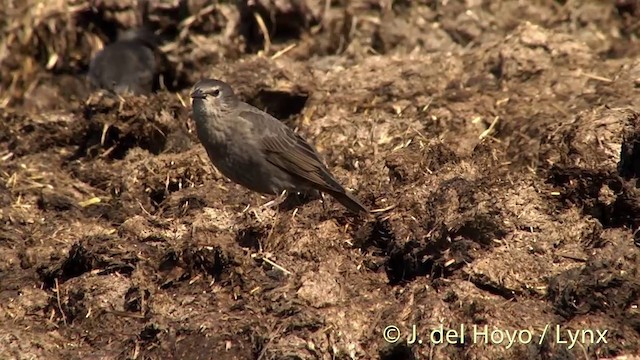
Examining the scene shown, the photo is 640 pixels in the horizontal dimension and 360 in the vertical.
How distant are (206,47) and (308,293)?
186 inches

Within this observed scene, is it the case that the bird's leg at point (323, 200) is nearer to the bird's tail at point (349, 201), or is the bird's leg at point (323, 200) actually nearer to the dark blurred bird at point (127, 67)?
the bird's tail at point (349, 201)

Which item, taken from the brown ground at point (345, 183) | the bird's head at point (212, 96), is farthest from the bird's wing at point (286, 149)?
the brown ground at point (345, 183)

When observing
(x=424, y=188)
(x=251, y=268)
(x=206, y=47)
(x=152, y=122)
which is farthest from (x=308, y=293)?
(x=206, y=47)

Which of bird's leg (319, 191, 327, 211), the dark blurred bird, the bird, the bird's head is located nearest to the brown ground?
bird's leg (319, 191, 327, 211)

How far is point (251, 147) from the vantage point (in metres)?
8.59

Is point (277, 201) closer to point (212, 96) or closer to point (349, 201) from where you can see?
point (349, 201)

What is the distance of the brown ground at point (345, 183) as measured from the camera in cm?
686

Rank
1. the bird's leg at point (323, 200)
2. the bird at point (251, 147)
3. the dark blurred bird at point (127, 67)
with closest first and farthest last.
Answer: the bird's leg at point (323, 200) < the bird at point (251, 147) < the dark blurred bird at point (127, 67)

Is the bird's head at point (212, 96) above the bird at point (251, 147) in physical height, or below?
above

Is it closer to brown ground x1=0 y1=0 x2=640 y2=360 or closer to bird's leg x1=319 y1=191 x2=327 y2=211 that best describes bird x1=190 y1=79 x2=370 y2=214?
bird's leg x1=319 y1=191 x2=327 y2=211

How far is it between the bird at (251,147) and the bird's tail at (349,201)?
0.95 feet

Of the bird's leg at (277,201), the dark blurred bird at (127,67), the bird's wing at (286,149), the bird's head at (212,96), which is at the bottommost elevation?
the dark blurred bird at (127,67)

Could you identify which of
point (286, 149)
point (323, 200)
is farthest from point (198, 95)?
point (323, 200)

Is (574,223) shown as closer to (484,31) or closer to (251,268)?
(251,268)
